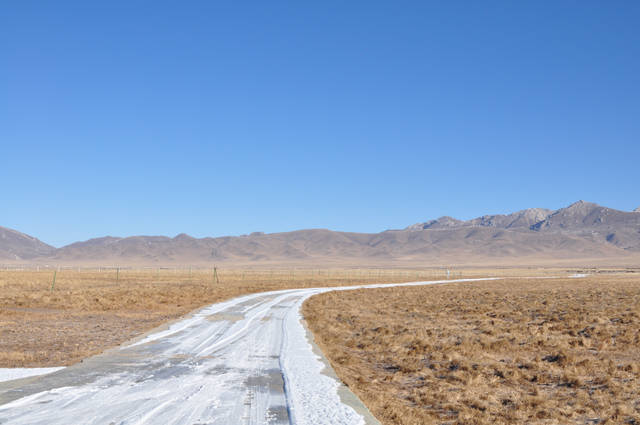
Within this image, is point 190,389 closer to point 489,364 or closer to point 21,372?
point 21,372

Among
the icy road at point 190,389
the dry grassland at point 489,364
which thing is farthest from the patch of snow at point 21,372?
the dry grassland at point 489,364

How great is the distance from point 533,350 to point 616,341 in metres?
3.66

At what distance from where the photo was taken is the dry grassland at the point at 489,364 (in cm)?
876

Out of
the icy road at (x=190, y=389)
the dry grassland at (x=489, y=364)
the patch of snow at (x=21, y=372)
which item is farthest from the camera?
the patch of snow at (x=21, y=372)

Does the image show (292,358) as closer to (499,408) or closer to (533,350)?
(499,408)

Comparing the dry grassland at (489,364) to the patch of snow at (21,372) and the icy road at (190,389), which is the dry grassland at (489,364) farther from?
the patch of snow at (21,372)

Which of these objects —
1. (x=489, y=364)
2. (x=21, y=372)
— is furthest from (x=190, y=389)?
(x=489, y=364)

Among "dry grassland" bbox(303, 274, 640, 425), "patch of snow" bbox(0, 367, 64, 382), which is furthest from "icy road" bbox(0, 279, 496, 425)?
"dry grassland" bbox(303, 274, 640, 425)

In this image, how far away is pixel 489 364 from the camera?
41.7ft

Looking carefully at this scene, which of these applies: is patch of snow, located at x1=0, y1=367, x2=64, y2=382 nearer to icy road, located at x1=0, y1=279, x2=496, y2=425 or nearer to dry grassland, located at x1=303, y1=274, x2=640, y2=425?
icy road, located at x1=0, y1=279, x2=496, y2=425

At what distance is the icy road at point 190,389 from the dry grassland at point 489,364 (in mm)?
906

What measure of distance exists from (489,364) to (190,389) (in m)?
7.42

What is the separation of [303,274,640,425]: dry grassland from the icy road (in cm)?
91

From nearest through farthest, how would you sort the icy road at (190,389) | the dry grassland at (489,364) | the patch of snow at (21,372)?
the icy road at (190,389) < the dry grassland at (489,364) < the patch of snow at (21,372)
